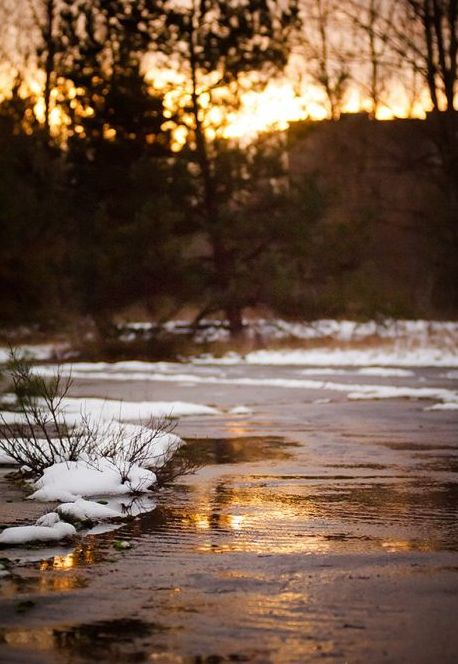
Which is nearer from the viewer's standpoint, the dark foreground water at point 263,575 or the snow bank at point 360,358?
the dark foreground water at point 263,575

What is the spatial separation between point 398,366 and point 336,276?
833 centimetres

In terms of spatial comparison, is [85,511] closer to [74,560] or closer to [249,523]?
[249,523]

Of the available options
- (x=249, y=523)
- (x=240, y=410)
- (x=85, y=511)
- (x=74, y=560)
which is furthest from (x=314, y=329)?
(x=74, y=560)

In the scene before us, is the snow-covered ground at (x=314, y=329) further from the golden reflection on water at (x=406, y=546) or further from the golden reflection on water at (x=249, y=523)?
the golden reflection on water at (x=406, y=546)

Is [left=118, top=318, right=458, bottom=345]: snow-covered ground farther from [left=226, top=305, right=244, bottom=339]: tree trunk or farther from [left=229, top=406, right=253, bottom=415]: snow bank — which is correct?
[left=229, top=406, right=253, bottom=415]: snow bank

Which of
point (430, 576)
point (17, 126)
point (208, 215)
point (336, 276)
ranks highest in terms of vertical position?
point (17, 126)

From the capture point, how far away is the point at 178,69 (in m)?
36.9

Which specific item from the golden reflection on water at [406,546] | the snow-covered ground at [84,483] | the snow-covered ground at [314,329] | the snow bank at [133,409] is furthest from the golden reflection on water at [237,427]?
the snow-covered ground at [314,329]

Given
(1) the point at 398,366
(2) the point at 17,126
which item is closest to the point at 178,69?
(2) the point at 17,126

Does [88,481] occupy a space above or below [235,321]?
below

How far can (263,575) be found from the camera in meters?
6.88

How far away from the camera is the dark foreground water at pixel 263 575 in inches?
214

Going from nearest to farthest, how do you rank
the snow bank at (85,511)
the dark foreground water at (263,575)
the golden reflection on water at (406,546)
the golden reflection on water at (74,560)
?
the dark foreground water at (263,575), the golden reflection on water at (74,560), the golden reflection on water at (406,546), the snow bank at (85,511)

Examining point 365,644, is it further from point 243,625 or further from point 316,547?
point 316,547
